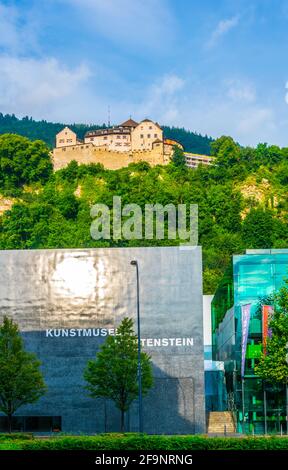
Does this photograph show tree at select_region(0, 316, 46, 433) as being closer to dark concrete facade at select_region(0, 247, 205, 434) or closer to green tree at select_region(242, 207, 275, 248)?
dark concrete facade at select_region(0, 247, 205, 434)

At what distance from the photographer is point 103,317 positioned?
233ft

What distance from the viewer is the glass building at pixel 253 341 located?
66938mm

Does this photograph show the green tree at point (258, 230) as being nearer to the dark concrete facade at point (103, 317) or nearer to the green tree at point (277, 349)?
the dark concrete facade at point (103, 317)

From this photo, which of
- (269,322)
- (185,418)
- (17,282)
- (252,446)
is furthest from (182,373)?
(252,446)

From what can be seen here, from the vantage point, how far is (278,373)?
63406 mm

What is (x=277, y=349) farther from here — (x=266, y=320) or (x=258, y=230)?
(x=258, y=230)

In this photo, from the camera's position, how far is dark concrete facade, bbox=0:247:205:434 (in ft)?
228

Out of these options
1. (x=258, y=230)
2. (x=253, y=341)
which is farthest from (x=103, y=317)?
(x=258, y=230)

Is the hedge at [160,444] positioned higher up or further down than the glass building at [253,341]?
further down

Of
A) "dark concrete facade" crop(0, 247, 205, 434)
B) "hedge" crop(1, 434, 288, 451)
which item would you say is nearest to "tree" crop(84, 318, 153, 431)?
"dark concrete facade" crop(0, 247, 205, 434)

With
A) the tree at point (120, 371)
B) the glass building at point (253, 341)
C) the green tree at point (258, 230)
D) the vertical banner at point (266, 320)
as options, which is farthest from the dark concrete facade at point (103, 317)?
the green tree at point (258, 230)

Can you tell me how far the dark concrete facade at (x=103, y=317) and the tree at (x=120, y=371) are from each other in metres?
5.93

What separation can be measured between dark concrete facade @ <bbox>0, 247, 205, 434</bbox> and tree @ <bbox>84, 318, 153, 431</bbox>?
5.93 m
